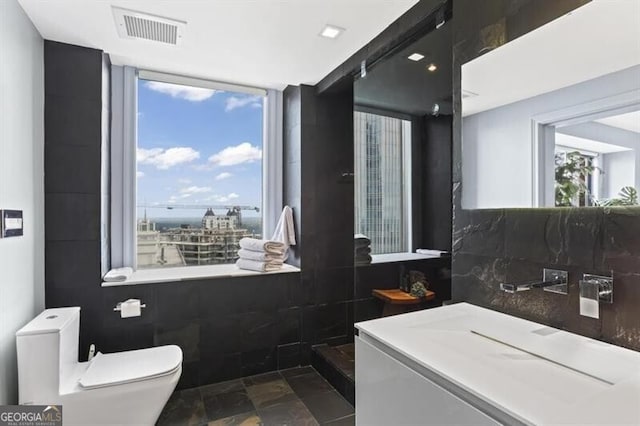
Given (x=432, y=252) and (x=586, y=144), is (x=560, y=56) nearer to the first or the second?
(x=586, y=144)

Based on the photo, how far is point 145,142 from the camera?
2723 mm

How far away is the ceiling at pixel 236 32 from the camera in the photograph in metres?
1.78

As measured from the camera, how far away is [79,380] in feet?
5.85

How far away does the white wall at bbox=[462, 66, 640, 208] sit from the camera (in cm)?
127

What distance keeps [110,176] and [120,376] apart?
4.84ft

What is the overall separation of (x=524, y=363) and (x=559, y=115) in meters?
0.87

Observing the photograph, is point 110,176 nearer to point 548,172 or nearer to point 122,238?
point 122,238

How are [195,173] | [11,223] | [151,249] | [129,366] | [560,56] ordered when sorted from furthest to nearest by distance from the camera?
[195,173] < [151,249] < [129,366] < [11,223] < [560,56]

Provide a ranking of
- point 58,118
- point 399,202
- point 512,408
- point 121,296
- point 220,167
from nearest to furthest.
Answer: point 512,408
point 58,118
point 121,296
point 399,202
point 220,167

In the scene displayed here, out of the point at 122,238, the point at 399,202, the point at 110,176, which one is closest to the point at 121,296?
the point at 122,238

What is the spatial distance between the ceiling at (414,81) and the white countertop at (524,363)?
3.98ft

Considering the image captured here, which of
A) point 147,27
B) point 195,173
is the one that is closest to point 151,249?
point 195,173

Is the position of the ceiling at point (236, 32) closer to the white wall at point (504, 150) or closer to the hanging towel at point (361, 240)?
the white wall at point (504, 150)

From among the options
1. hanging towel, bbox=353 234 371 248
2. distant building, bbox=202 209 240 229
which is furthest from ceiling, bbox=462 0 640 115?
distant building, bbox=202 209 240 229
